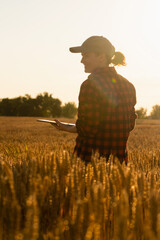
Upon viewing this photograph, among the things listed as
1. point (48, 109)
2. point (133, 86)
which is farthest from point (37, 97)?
point (133, 86)

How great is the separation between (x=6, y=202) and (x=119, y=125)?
1.71 m

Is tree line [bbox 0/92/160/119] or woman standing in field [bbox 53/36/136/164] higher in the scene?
tree line [bbox 0/92/160/119]

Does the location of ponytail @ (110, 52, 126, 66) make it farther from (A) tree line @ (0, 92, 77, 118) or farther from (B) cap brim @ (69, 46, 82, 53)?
(A) tree line @ (0, 92, 77, 118)

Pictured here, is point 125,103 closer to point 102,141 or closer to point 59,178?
point 102,141

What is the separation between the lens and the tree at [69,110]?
54.2m

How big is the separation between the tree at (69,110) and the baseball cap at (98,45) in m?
50.7

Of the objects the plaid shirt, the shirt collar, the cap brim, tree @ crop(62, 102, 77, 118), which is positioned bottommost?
the plaid shirt

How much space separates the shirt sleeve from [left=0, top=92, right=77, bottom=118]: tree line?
146ft

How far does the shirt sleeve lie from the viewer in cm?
252

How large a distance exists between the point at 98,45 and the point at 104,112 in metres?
0.64

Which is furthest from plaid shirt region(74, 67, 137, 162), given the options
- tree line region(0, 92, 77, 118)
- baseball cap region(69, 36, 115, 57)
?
tree line region(0, 92, 77, 118)

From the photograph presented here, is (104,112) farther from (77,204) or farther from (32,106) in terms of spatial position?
(32,106)

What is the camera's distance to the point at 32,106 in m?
47.0

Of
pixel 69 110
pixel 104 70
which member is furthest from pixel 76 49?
pixel 69 110
